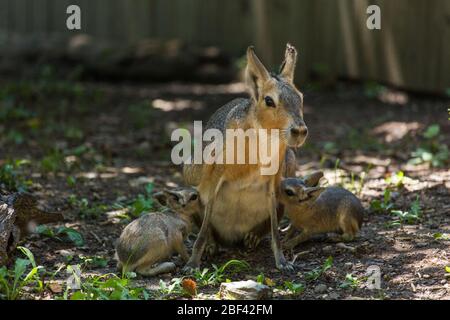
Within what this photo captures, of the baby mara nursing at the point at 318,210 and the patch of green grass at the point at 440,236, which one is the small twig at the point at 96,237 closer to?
the baby mara nursing at the point at 318,210

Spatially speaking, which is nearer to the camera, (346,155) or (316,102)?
(346,155)

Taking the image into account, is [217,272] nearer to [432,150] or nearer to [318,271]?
[318,271]

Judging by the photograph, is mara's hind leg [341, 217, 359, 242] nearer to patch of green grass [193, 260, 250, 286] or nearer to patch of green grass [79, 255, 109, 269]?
patch of green grass [193, 260, 250, 286]

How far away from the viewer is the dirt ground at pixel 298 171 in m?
5.40

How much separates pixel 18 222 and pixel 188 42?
7397mm

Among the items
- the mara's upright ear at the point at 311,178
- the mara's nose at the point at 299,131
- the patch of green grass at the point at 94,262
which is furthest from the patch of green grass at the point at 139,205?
the mara's nose at the point at 299,131

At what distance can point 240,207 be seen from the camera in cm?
594

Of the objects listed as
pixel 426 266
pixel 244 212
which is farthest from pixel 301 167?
pixel 426 266

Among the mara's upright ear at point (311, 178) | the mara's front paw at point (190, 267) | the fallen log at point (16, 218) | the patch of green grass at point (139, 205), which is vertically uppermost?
the mara's upright ear at point (311, 178)

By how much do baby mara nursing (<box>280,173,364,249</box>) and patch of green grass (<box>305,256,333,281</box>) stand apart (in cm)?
56

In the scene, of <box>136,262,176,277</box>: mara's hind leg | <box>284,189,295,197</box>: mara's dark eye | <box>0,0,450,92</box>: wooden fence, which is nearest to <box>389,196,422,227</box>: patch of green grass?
<box>284,189,295,197</box>: mara's dark eye

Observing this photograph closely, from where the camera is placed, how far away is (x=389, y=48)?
35.6 ft
